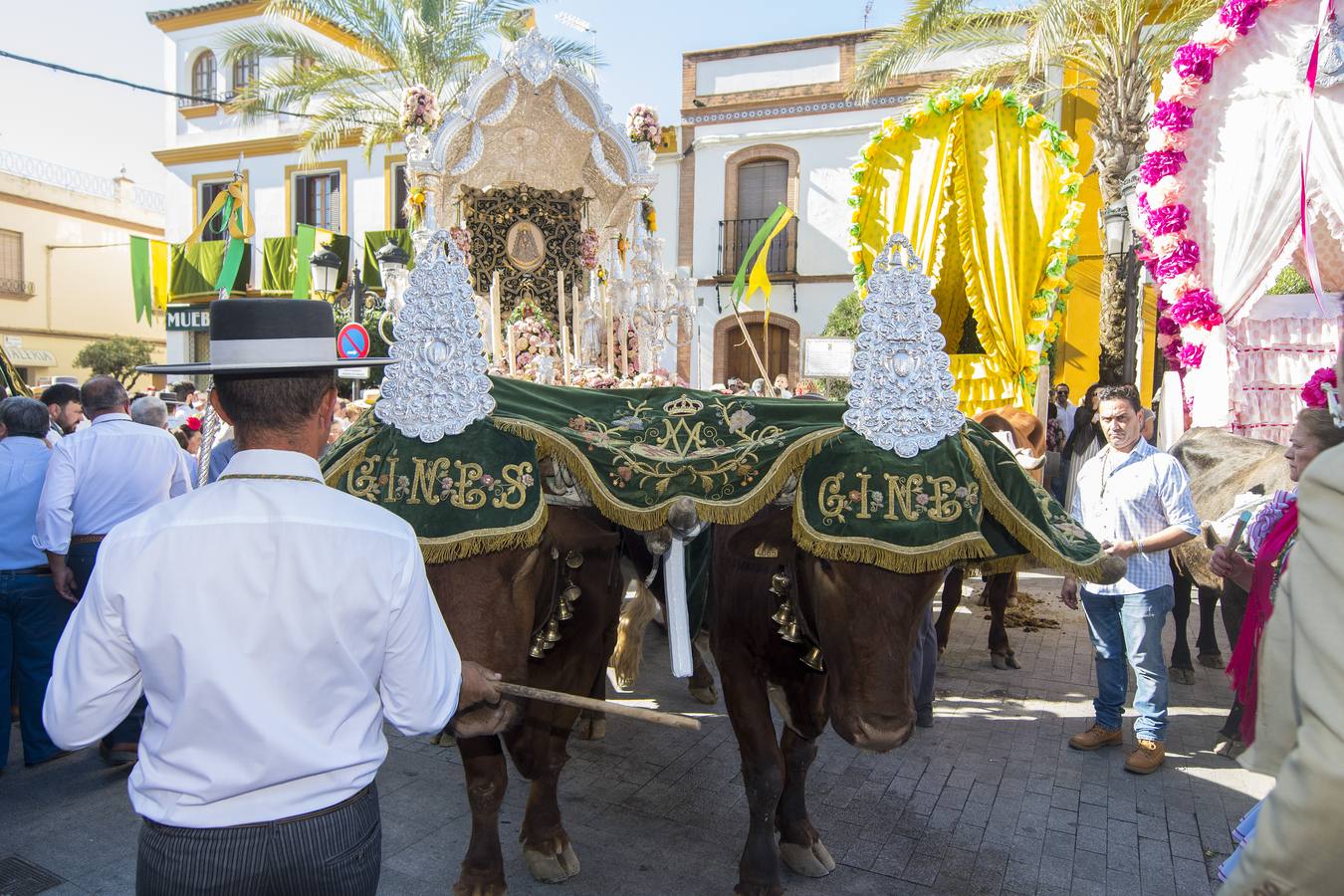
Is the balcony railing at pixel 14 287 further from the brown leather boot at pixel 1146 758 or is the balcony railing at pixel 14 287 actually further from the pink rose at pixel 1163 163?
the brown leather boot at pixel 1146 758

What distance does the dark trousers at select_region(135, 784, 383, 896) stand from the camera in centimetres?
181

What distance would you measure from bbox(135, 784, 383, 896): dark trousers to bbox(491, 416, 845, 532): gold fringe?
58.4 inches

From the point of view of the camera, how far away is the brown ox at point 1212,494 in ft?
18.6

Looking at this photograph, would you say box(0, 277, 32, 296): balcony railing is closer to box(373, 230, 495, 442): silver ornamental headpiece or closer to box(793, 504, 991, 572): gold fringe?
box(373, 230, 495, 442): silver ornamental headpiece

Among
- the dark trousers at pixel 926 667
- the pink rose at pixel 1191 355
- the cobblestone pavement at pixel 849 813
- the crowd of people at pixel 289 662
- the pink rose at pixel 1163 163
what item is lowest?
the cobblestone pavement at pixel 849 813

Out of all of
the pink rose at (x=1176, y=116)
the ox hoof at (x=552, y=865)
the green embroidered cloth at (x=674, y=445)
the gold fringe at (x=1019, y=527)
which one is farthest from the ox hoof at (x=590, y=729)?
the pink rose at (x=1176, y=116)

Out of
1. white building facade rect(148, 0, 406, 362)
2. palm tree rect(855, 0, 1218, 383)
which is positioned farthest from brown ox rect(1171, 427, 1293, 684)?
white building facade rect(148, 0, 406, 362)

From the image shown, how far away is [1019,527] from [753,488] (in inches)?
36.9

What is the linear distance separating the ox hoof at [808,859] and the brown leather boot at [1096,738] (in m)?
2.13

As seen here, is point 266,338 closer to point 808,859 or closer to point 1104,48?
point 808,859

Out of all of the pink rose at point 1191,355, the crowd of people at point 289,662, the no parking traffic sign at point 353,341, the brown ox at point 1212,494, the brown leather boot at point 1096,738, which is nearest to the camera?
the crowd of people at point 289,662

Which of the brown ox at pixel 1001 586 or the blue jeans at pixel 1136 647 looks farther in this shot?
the brown ox at pixel 1001 586

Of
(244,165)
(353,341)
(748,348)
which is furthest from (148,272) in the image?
(353,341)

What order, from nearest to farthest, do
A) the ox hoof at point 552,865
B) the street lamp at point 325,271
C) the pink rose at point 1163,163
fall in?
the ox hoof at point 552,865, the pink rose at point 1163,163, the street lamp at point 325,271
